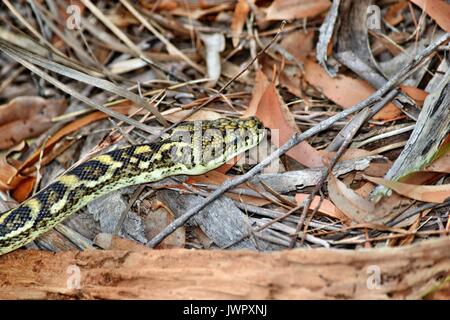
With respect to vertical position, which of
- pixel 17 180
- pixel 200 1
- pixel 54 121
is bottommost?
pixel 17 180

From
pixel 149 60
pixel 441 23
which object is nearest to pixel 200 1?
pixel 149 60

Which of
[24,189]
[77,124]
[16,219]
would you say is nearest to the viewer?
[16,219]

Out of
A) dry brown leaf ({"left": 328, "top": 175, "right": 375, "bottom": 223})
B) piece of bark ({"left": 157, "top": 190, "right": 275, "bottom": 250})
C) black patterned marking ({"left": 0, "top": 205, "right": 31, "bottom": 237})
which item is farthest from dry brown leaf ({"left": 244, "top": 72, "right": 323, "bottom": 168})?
black patterned marking ({"left": 0, "top": 205, "right": 31, "bottom": 237})

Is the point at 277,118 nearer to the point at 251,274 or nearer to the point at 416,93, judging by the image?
the point at 416,93

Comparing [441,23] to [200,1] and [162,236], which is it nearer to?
[200,1]

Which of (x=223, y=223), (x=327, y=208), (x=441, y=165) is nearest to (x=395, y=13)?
(x=441, y=165)

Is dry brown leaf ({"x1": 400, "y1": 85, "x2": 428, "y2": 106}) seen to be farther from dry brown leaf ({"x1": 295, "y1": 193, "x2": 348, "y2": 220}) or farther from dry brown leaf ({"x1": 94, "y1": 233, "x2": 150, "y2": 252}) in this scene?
dry brown leaf ({"x1": 94, "y1": 233, "x2": 150, "y2": 252})
